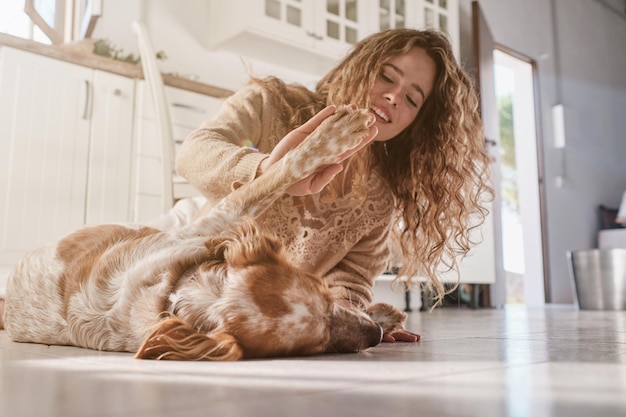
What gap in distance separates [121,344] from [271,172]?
49cm

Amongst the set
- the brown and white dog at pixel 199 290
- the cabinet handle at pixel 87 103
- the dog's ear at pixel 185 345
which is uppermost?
the cabinet handle at pixel 87 103

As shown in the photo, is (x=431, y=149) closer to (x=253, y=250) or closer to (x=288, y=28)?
(x=253, y=250)

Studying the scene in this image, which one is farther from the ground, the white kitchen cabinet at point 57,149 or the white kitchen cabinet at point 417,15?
the white kitchen cabinet at point 417,15

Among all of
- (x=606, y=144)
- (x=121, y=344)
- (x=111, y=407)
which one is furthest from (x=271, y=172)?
(x=606, y=144)

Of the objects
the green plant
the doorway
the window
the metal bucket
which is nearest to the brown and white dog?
the green plant

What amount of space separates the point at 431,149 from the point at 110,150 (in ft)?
6.25

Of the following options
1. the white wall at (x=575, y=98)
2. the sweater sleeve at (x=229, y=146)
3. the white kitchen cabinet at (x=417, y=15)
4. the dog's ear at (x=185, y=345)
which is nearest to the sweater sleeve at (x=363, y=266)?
the sweater sleeve at (x=229, y=146)

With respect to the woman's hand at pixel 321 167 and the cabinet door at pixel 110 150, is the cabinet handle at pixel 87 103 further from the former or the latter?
the woman's hand at pixel 321 167

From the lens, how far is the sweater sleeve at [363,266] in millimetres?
1913

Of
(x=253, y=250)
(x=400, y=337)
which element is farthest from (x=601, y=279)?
(x=253, y=250)

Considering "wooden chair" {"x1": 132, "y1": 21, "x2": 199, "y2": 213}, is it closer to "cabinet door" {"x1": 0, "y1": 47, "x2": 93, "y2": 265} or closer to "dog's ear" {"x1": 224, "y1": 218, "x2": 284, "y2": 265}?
A: "cabinet door" {"x1": 0, "y1": 47, "x2": 93, "y2": 265}

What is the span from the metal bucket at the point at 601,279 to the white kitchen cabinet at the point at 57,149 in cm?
368

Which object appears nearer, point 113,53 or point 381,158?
point 381,158

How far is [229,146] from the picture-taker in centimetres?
153
